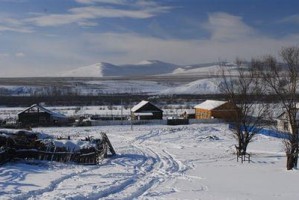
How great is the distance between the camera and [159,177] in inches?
955

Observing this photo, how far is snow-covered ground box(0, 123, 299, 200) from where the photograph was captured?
747 inches

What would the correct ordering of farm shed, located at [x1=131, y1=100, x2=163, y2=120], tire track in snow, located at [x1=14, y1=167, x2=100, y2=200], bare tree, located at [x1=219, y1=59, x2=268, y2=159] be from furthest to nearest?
farm shed, located at [x1=131, y1=100, x2=163, y2=120]
bare tree, located at [x1=219, y1=59, x2=268, y2=159]
tire track in snow, located at [x1=14, y1=167, x2=100, y2=200]

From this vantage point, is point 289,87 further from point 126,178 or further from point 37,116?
point 37,116

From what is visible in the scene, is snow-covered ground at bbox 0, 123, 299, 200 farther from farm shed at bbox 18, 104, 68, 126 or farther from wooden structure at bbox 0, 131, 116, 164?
farm shed at bbox 18, 104, 68, 126

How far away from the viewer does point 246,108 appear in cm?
3997

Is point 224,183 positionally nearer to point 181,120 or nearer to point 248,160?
point 248,160

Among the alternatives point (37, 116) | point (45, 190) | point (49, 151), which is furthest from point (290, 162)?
point (37, 116)

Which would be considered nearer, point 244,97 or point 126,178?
point 126,178

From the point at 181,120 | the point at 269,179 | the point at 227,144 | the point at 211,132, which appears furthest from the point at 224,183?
the point at 181,120

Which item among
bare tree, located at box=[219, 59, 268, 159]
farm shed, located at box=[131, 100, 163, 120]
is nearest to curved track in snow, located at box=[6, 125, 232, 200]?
bare tree, located at box=[219, 59, 268, 159]

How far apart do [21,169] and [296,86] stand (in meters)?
17.2

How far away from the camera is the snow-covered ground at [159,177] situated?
62.2 feet

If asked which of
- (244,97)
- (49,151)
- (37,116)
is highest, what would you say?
(244,97)

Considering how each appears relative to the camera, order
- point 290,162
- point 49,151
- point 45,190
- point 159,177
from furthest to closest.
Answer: point 49,151
point 290,162
point 159,177
point 45,190
